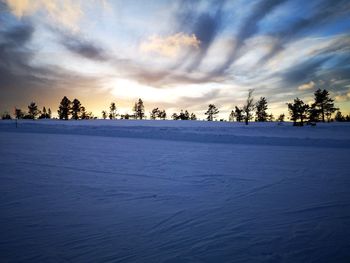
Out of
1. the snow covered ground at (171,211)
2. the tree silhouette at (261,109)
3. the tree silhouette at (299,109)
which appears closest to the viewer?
the snow covered ground at (171,211)

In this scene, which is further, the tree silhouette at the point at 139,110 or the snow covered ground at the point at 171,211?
the tree silhouette at the point at 139,110

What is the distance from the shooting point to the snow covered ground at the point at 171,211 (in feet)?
13.4

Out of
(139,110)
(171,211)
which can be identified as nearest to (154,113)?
(139,110)

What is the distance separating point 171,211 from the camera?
18.9 ft

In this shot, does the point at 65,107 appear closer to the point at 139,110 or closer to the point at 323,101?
the point at 139,110

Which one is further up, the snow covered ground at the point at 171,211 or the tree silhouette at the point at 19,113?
the tree silhouette at the point at 19,113

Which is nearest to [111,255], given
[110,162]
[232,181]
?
[232,181]

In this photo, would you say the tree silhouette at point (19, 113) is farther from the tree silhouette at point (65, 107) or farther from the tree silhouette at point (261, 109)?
the tree silhouette at point (261, 109)

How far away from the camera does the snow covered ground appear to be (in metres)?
4.10

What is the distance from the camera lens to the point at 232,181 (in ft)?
27.8

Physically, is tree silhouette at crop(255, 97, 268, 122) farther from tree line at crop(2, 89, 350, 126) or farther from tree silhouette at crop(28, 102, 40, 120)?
tree silhouette at crop(28, 102, 40, 120)

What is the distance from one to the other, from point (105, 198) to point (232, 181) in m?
4.58

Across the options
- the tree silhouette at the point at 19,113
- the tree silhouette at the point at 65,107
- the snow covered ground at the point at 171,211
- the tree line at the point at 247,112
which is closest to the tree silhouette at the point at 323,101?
the tree line at the point at 247,112

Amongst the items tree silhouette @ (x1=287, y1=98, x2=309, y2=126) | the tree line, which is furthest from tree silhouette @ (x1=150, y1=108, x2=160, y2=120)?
tree silhouette @ (x1=287, y1=98, x2=309, y2=126)
